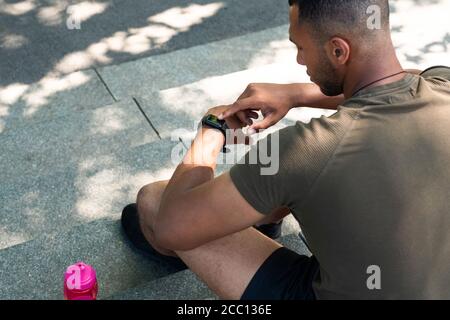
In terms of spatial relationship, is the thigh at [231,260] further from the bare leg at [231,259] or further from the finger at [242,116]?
the finger at [242,116]

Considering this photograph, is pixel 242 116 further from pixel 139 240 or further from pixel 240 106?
pixel 139 240

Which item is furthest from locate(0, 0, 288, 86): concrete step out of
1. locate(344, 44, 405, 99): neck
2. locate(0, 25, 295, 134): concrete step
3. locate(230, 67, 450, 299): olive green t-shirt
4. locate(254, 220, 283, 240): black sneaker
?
locate(230, 67, 450, 299): olive green t-shirt

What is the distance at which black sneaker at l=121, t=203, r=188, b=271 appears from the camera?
10.2 ft

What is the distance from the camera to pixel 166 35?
5.81 meters

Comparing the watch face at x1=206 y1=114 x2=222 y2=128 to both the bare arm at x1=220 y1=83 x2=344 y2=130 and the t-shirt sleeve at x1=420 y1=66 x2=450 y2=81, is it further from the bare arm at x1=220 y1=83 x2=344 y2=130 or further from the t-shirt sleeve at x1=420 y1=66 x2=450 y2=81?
the t-shirt sleeve at x1=420 y1=66 x2=450 y2=81

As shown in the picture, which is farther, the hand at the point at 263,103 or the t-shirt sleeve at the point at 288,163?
the hand at the point at 263,103

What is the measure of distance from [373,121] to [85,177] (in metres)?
2.15

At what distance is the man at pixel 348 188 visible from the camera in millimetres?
1978

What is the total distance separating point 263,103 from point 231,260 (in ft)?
2.65

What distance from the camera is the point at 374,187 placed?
6.43 feet

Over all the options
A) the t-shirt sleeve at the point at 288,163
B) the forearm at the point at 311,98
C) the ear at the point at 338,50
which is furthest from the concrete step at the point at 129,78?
the t-shirt sleeve at the point at 288,163

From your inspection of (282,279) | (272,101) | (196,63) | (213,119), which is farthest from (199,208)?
(196,63)
